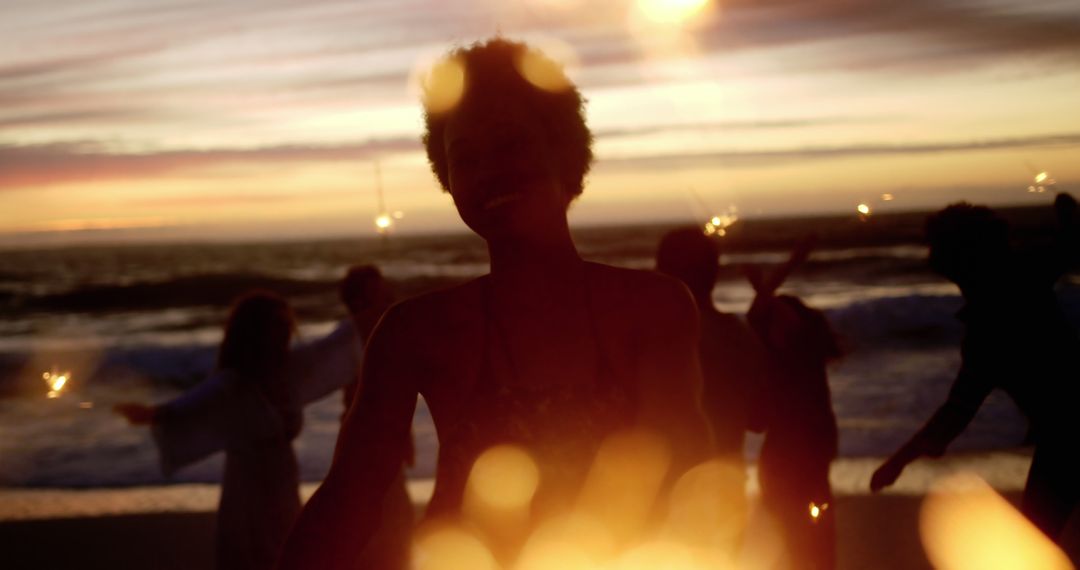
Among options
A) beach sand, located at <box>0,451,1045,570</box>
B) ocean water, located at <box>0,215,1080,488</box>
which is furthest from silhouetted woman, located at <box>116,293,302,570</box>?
→ beach sand, located at <box>0,451,1045,570</box>

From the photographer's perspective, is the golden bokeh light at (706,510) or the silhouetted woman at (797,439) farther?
the silhouetted woman at (797,439)

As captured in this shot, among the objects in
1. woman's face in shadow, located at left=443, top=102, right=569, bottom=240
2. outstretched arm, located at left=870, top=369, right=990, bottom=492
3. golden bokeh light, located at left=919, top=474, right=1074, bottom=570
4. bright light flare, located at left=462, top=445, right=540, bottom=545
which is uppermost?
woman's face in shadow, located at left=443, top=102, right=569, bottom=240

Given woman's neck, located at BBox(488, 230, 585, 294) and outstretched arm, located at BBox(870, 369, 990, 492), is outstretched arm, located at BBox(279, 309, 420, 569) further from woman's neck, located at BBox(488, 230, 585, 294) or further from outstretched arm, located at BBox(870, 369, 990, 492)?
outstretched arm, located at BBox(870, 369, 990, 492)

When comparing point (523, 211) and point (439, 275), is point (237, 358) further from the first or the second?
point (439, 275)

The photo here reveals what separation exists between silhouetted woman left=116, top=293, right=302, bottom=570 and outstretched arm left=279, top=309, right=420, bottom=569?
5235 millimetres

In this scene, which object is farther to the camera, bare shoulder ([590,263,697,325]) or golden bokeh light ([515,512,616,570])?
bare shoulder ([590,263,697,325])

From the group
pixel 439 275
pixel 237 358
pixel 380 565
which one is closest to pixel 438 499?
pixel 237 358

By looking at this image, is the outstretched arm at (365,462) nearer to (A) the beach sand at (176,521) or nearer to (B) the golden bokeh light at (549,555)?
(B) the golden bokeh light at (549,555)

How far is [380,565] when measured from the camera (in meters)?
7.28

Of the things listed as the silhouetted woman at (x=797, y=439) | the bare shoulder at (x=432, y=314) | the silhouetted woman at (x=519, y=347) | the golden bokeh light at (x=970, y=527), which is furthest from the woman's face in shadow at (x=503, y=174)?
the golden bokeh light at (x=970, y=527)

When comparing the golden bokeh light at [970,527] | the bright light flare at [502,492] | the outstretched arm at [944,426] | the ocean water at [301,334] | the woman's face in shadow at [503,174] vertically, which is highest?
the woman's face in shadow at [503,174]

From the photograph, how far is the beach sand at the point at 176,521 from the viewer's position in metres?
8.56

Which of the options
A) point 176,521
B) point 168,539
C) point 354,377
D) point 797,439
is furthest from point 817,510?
point 176,521

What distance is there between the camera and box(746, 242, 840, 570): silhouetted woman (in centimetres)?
565
